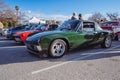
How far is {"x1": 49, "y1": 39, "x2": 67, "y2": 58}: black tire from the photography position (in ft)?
19.3

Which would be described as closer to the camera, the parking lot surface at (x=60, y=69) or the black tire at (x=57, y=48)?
the parking lot surface at (x=60, y=69)

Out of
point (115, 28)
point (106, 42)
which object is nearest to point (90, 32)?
point (106, 42)

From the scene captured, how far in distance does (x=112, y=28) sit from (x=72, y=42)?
5778 millimetres

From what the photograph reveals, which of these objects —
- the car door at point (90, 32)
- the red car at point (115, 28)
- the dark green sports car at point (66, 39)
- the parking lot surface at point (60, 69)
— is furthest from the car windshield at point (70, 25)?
the red car at point (115, 28)

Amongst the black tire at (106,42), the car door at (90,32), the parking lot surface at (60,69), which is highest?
the car door at (90,32)

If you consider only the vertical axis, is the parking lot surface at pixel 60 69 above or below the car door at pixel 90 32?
below

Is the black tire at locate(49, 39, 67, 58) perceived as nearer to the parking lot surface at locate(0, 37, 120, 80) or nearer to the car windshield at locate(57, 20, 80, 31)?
the parking lot surface at locate(0, 37, 120, 80)

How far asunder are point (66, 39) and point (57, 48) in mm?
500

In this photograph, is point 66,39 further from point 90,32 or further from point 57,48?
point 90,32

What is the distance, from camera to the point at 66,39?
20.3ft

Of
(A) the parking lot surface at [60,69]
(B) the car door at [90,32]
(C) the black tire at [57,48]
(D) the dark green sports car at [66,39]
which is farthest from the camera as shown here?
(B) the car door at [90,32]

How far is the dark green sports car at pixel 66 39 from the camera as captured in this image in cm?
575

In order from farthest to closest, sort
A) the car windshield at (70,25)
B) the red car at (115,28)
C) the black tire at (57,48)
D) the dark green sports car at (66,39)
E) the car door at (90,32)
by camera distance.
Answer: the red car at (115,28)
the car door at (90,32)
the car windshield at (70,25)
the black tire at (57,48)
the dark green sports car at (66,39)

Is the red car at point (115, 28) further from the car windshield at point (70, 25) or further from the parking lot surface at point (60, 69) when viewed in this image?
the parking lot surface at point (60, 69)
